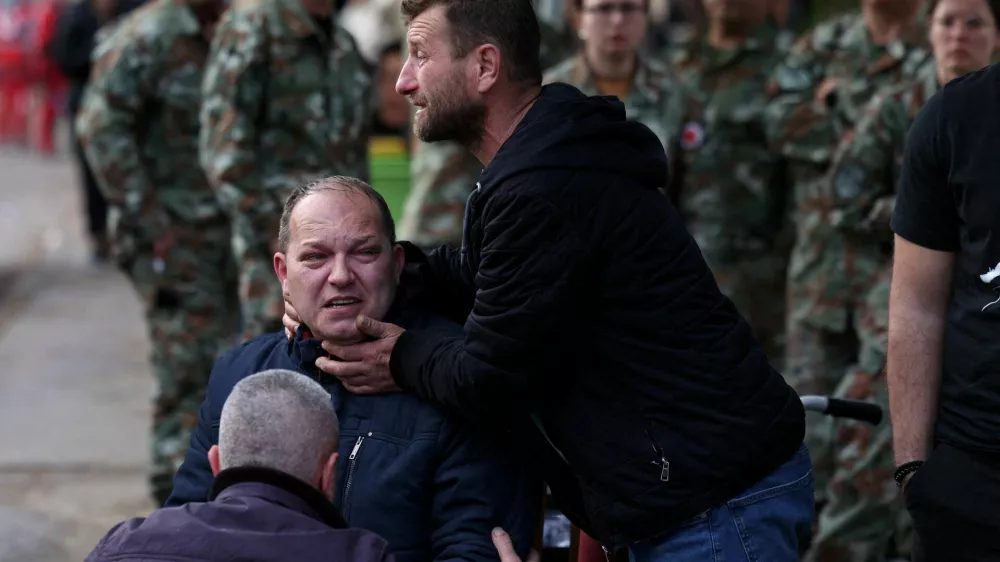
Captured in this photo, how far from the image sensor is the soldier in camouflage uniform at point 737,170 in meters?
7.05

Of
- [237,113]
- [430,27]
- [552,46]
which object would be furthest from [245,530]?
[552,46]

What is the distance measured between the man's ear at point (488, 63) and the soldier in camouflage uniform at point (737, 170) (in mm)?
3818

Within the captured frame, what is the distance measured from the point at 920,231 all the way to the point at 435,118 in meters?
1.02

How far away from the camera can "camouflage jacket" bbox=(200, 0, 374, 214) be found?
620cm

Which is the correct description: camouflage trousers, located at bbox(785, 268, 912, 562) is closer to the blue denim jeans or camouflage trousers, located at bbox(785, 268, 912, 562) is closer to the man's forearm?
the man's forearm

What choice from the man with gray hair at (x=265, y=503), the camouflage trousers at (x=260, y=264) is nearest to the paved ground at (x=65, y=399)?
the camouflage trousers at (x=260, y=264)

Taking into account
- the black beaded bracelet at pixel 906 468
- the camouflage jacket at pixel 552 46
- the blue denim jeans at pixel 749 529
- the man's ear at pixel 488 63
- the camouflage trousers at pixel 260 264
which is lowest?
the camouflage trousers at pixel 260 264

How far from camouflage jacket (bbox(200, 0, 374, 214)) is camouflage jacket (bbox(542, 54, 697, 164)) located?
90cm

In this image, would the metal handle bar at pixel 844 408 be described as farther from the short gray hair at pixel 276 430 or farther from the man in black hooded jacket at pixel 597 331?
the short gray hair at pixel 276 430

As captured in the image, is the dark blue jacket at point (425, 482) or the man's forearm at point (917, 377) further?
the man's forearm at point (917, 377)

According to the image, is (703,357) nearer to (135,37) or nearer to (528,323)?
(528,323)

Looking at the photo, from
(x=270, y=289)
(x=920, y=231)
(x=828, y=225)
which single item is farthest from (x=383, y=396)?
(x=828, y=225)

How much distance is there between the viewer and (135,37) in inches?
278

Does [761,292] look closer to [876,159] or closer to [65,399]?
[876,159]
